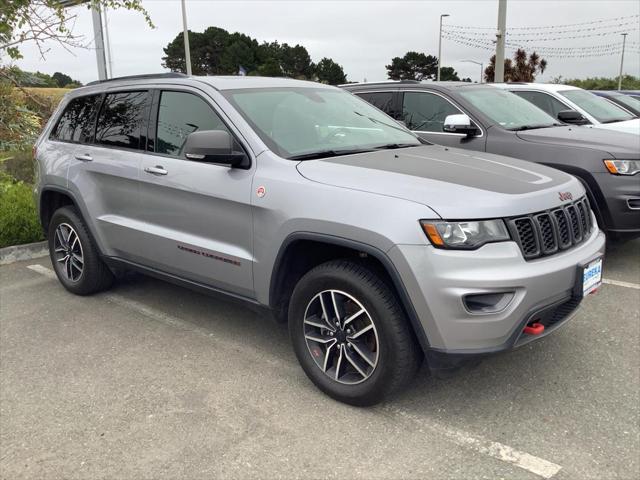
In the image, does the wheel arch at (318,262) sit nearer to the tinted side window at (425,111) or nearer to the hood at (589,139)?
the hood at (589,139)

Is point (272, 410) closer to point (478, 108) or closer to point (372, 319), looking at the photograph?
point (372, 319)

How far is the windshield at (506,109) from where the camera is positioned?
20.6 ft

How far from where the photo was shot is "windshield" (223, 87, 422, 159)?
142 inches

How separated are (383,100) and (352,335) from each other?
14.7 feet

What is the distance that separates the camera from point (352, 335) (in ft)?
10.3

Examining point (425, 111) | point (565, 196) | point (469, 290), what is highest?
point (425, 111)

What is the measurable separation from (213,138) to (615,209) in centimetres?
374

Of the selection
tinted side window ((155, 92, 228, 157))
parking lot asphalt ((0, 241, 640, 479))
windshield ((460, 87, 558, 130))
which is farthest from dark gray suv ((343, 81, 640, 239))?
tinted side window ((155, 92, 228, 157))

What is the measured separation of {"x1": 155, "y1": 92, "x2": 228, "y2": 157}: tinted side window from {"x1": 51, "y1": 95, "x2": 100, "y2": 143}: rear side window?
967 millimetres

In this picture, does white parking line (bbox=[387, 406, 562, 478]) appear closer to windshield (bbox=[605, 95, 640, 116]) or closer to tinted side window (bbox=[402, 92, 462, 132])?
tinted side window (bbox=[402, 92, 462, 132])

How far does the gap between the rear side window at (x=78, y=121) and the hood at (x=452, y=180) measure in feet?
7.63

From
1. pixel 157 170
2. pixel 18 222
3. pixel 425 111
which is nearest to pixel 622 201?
pixel 425 111

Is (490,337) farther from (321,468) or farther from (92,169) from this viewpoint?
(92,169)

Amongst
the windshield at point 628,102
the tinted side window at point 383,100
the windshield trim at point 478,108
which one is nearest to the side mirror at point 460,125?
the windshield trim at point 478,108
